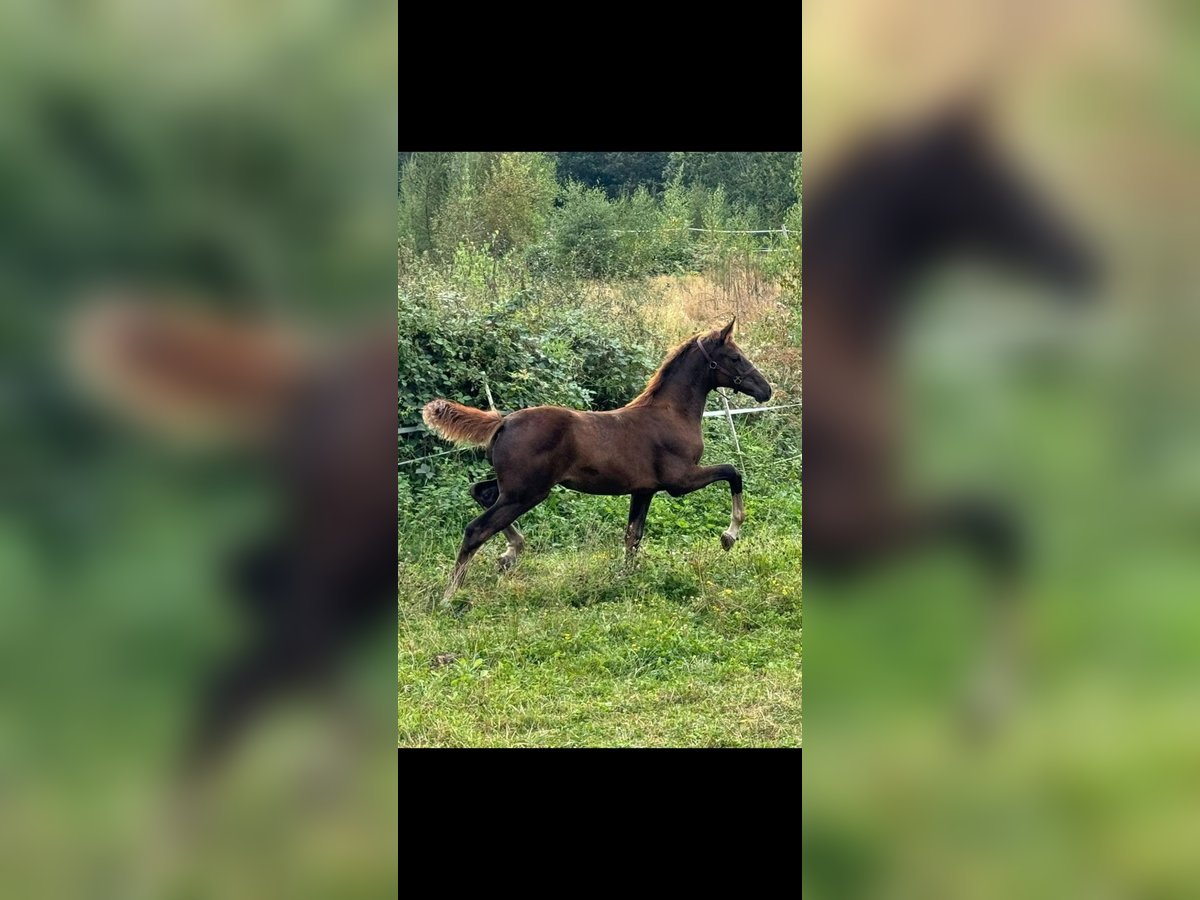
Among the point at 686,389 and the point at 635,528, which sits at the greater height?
the point at 686,389

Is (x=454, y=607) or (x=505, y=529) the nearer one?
(x=454, y=607)

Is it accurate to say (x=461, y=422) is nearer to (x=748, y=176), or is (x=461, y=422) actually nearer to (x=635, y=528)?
(x=635, y=528)

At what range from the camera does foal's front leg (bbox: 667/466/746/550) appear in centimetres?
642

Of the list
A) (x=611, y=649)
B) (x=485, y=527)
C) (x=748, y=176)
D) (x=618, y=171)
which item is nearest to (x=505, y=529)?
(x=485, y=527)

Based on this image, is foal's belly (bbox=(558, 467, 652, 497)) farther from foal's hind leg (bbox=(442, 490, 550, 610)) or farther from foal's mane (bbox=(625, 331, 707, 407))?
foal's mane (bbox=(625, 331, 707, 407))

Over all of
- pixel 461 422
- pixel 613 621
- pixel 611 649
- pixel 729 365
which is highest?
pixel 729 365
